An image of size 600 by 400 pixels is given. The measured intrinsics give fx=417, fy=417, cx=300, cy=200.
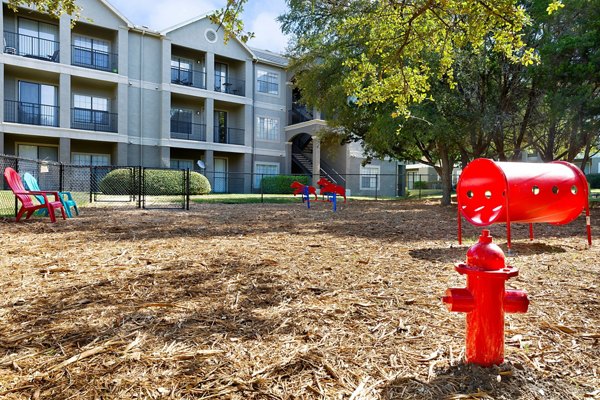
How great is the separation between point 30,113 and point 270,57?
50.9 ft

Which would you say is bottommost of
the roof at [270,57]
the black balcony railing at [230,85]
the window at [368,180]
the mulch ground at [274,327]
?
the mulch ground at [274,327]

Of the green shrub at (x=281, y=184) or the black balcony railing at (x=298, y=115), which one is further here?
the black balcony railing at (x=298, y=115)

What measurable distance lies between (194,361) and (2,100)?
76.2ft

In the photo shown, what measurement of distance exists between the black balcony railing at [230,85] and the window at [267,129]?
2.19 meters

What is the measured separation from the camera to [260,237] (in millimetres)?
6840

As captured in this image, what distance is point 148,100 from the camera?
966 inches

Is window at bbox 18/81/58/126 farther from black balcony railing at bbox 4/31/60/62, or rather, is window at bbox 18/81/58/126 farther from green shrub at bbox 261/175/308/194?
green shrub at bbox 261/175/308/194

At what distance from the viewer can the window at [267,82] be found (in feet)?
94.6

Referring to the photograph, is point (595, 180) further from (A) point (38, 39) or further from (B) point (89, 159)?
(A) point (38, 39)

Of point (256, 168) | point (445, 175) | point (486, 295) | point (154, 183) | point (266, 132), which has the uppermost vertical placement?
point (266, 132)

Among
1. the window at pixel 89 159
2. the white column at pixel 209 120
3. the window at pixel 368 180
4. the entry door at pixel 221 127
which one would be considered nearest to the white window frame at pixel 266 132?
the entry door at pixel 221 127

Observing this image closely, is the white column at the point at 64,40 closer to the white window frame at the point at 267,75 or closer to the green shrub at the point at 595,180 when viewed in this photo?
the white window frame at the point at 267,75

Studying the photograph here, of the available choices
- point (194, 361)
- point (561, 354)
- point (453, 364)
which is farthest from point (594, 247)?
point (194, 361)

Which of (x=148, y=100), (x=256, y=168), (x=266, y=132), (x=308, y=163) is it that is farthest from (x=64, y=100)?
(x=308, y=163)
